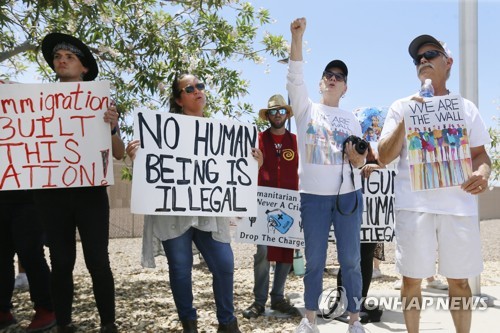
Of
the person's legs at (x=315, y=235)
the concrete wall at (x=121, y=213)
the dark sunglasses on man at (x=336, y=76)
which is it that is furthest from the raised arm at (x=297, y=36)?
the concrete wall at (x=121, y=213)

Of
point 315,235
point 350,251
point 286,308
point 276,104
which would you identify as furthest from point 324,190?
point 286,308

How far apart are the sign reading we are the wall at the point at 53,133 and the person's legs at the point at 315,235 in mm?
1381

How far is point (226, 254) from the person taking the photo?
363 cm

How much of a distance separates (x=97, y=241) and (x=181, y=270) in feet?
1.93

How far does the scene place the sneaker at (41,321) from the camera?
392 centimetres

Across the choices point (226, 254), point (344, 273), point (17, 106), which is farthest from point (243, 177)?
point (17, 106)

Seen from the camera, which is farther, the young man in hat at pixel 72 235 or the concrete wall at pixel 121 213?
the concrete wall at pixel 121 213

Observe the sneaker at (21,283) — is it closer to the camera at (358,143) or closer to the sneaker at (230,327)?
the sneaker at (230,327)

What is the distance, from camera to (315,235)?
3.62m

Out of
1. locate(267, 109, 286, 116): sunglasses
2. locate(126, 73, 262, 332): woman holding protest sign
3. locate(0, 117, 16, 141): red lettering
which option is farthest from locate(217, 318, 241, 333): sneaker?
locate(0, 117, 16, 141): red lettering

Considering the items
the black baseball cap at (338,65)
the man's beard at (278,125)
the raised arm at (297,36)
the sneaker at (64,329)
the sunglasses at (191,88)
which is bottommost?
the sneaker at (64,329)

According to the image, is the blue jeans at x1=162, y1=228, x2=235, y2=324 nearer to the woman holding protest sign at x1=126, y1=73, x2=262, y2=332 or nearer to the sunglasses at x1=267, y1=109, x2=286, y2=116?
the woman holding protest sign at x1=126, y1=73, x2=262, y2=332

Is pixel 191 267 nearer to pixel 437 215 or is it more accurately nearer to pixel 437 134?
pixel 437 215

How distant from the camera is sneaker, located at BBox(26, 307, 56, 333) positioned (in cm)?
392
